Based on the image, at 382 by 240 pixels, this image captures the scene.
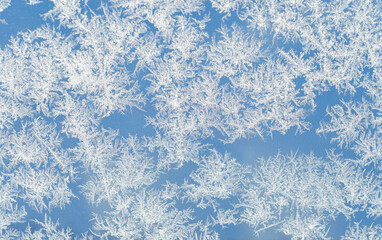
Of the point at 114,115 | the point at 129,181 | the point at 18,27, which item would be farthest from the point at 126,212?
the point at 18,27

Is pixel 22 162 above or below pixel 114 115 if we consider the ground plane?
below

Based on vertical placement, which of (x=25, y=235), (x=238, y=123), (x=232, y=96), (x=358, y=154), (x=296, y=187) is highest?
(x=232, y=96)

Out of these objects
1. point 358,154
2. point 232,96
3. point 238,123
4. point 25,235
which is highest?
point 232,96

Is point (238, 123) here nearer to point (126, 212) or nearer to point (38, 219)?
point (126, 212)

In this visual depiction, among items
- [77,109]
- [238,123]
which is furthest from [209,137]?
[77,109]

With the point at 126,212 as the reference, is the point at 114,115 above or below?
above

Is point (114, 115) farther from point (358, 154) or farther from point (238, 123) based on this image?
point (358, 154)
